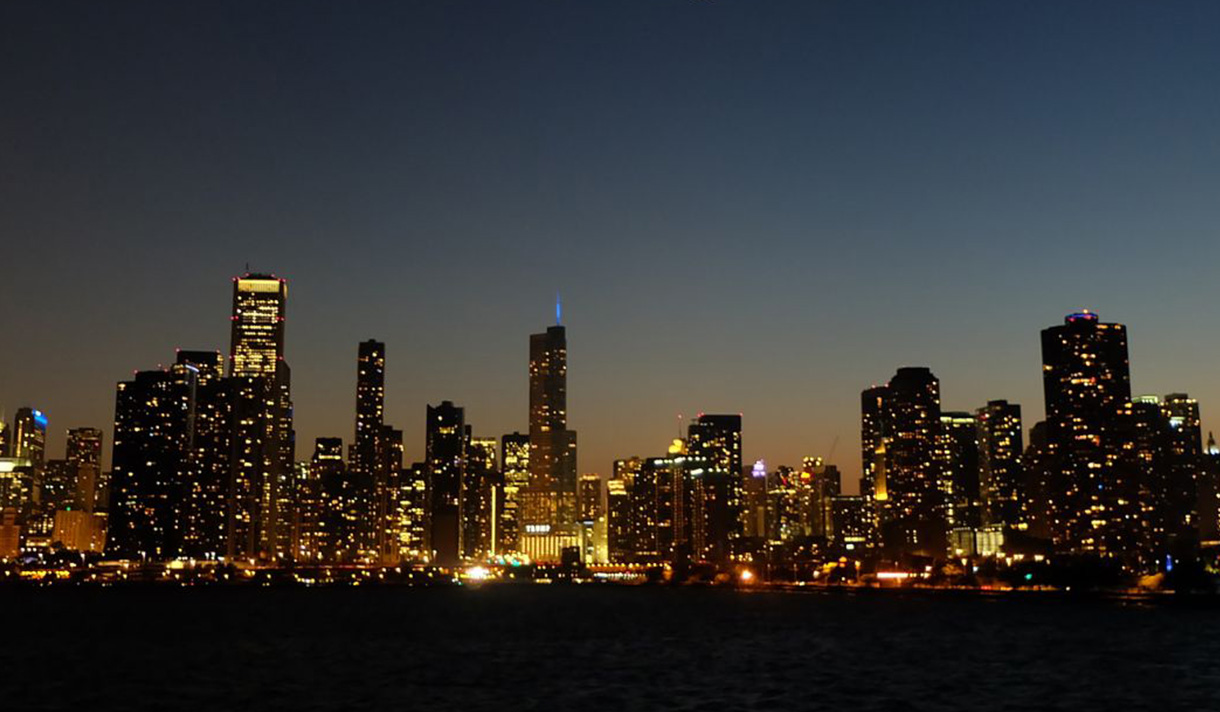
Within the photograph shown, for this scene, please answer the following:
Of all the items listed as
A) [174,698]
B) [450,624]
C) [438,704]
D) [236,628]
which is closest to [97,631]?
[236,628]

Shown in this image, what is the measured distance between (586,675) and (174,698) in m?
28.1

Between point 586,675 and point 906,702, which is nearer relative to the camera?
point 906,702

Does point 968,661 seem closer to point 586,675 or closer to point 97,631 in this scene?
point 586,675

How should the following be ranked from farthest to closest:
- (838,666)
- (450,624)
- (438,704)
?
(450,624)
(838,666)
(438,704)

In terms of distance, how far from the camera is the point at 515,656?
360 feet

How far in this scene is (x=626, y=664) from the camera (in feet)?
325

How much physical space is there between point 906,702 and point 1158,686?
2085 centimetres

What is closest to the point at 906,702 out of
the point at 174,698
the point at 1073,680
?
the point at 1073,680

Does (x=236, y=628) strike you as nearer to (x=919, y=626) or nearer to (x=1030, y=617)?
(x=919, y=626)

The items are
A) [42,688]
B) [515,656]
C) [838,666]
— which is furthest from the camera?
[515,656]

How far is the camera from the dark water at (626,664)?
248ft

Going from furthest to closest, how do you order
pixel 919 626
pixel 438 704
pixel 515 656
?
pixel 919 626 < pixel 515 656 < pixel 438 704

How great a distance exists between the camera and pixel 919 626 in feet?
513

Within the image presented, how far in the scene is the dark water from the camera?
75500 millimetres
